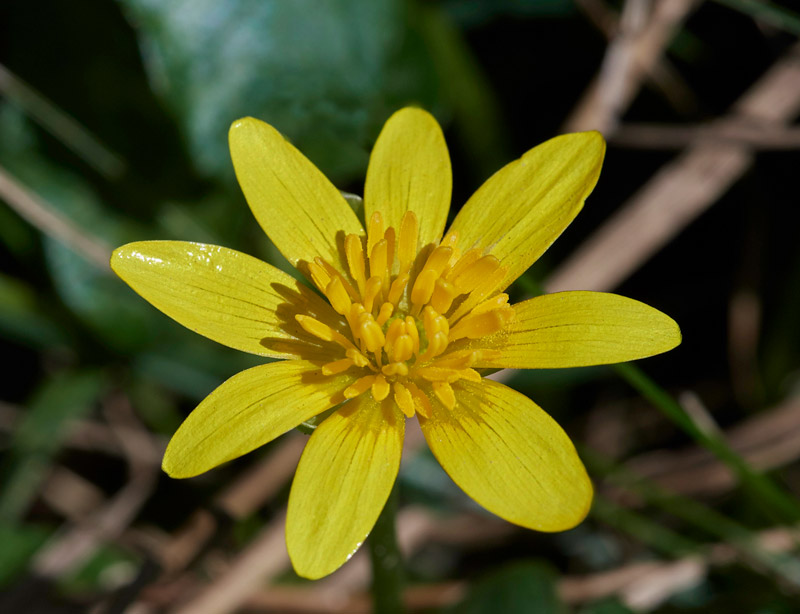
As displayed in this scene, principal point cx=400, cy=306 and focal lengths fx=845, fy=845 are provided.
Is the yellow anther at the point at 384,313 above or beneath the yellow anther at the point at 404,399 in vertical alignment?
above

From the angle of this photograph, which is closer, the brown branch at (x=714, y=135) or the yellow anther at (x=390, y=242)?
the yellow anther at (x=390, y=242)

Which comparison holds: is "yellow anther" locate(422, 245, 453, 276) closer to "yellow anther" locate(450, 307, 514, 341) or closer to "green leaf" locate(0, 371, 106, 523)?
"yellow anther" locate(450, 307, 514, 341)

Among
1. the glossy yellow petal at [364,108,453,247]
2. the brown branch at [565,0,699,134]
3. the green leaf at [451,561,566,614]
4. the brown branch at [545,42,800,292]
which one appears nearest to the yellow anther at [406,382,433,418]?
the glossy yellow petal at [364,108,453,247]

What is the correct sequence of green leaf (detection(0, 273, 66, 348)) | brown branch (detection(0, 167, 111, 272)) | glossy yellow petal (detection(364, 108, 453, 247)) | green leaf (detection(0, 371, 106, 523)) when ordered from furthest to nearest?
green leaf (detection(0, 273, 66, 348))
green leaf (detection(0, 371, 106, 523))
brown branch (detection(0, 167, 111, 272))
glossy yellow petal (detection(364, 108, 453, 247))

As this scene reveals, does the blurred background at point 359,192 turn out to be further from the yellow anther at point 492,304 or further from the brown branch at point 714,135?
the yellow anther at point 492,304

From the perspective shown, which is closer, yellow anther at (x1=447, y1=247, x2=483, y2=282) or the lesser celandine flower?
the lesser celandine flower

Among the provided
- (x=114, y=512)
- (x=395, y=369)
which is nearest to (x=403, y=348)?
(x=395, y=369)

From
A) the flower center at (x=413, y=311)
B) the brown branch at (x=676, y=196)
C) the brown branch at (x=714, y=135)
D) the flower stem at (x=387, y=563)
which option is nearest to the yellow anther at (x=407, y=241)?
the flower center at (x=413, y=311)
